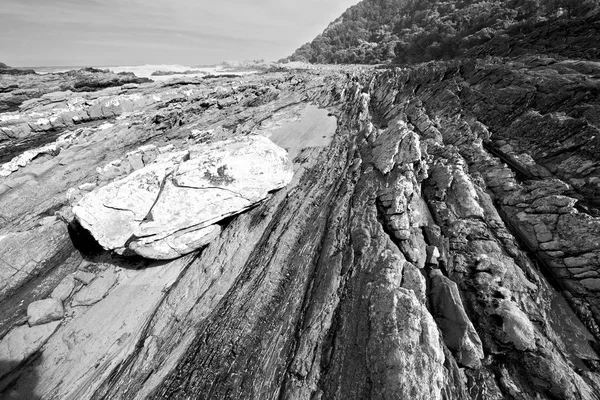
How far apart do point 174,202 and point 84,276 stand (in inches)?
207

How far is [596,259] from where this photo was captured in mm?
7633

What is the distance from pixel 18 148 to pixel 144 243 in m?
22.5

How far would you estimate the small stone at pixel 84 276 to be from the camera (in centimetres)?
1053

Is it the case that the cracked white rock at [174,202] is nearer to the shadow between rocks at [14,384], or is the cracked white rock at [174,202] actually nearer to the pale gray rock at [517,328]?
the shadow between rocks at [14,384]

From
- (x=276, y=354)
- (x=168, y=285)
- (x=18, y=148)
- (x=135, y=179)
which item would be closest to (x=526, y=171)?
(x=276, y=354)

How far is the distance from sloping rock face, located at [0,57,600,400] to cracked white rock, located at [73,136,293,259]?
508 millimetres

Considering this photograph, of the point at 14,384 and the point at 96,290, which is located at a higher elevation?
the point at 96,290

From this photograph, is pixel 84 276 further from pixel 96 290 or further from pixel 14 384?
pixel 14 384

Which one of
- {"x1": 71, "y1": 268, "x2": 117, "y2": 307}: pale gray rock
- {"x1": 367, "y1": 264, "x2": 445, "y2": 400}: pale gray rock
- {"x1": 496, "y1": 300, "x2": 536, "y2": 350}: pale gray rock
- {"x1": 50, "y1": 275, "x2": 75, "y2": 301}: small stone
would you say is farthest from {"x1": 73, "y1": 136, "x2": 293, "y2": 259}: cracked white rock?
{"x1": 496, "y1": 300, "x2": 536, "y2": 350}: pale gray rock

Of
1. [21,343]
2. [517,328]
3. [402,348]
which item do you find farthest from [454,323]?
[21,343]

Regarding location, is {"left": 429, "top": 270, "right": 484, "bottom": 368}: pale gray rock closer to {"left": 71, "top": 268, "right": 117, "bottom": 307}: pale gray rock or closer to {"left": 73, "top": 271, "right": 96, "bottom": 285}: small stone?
{"left": 71, "top": 268, "right": 117, "bottom": 307}: pale gray rock

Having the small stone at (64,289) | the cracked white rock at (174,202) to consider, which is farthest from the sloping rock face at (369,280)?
the cracked white rock at (174,202)

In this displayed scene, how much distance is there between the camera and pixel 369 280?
8.10 meters

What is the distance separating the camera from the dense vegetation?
1375 inches
